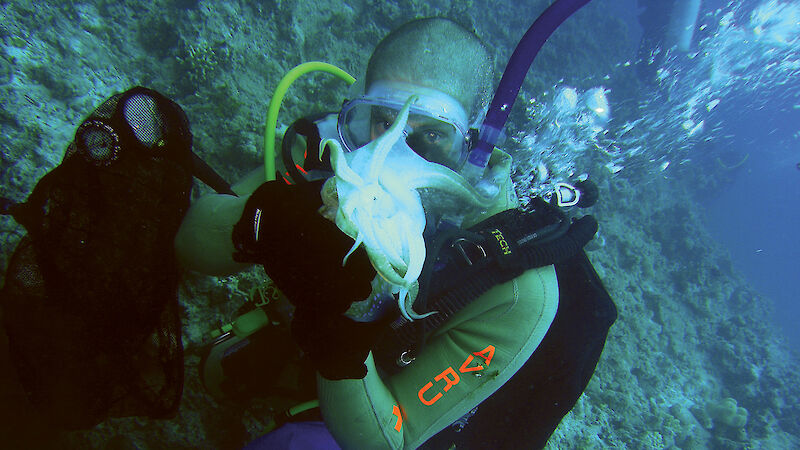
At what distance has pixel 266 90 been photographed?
446cm

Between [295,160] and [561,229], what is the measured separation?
1.94 metres

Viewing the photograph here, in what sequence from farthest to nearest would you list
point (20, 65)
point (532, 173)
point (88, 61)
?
point (532, 173)
point (88, 61)
point (20, 65)

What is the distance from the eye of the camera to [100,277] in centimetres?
136

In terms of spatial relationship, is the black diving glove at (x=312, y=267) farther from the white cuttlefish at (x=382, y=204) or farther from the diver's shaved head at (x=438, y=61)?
the diver's shaved head at (x=438, y=61)

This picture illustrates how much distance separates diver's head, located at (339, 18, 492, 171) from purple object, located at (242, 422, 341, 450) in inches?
66.8

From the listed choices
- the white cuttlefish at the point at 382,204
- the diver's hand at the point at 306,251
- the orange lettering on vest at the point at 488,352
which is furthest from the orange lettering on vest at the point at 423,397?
the white cuttlefish at the point at 382,204

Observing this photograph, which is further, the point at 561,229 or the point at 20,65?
the point at 20,65

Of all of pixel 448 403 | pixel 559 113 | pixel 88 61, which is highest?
pixel 88 61

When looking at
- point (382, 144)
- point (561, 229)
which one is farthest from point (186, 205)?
point (561, 229)

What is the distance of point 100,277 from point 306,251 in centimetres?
87

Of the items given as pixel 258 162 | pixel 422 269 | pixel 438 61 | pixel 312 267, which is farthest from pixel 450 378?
pixel 258 162

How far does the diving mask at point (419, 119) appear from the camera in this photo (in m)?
1.84

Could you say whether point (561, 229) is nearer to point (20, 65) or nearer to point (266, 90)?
point (266, 90)

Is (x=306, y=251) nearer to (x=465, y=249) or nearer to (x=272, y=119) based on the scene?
(x=465, y=249)
